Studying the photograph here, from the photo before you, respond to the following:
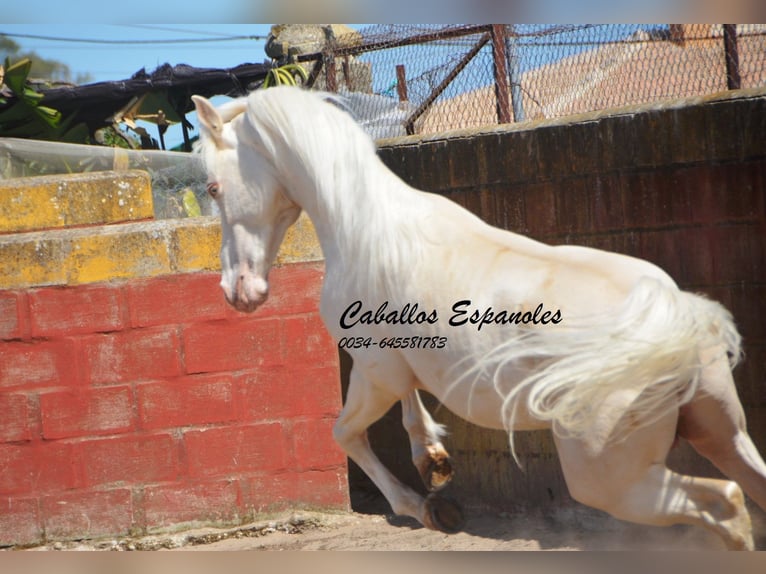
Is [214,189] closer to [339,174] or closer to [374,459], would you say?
[339,174]

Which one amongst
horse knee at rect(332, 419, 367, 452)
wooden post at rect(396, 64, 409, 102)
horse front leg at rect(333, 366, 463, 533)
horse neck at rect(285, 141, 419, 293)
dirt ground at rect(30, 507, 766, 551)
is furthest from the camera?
wooden post at rect(396, 64, 409, 102)

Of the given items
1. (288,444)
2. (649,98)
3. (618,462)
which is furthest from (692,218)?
(288,444)

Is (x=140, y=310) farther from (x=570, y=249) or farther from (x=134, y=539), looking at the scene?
(x=570, y=249)

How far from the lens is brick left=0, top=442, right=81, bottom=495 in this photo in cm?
398

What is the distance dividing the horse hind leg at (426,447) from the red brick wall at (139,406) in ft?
3.58

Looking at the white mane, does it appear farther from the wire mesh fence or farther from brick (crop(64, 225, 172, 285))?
brick (crop(64, 225, 172, 285))

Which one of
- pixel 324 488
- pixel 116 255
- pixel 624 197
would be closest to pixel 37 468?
pixel 116 255

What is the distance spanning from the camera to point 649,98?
391 cm

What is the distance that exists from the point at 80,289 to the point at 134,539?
1088mm

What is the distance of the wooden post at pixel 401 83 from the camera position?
3.92 meters

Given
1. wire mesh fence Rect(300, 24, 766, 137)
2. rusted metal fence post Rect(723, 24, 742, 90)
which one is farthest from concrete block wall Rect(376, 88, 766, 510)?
rusted metal fence post Rect(723, 24, 742, 90)

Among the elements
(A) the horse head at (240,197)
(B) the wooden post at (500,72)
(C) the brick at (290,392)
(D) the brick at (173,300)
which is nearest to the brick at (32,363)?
(D) the brick at (173,300)

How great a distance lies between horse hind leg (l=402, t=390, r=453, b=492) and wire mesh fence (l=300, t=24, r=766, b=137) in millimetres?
1343


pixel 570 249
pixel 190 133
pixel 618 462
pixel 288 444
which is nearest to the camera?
pixel 618 462
